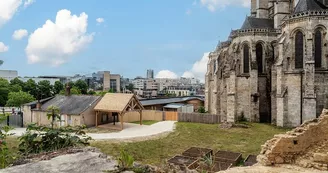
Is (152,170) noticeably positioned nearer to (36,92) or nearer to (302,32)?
(302,32)

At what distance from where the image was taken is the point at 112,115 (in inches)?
1189

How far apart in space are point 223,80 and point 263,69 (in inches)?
211

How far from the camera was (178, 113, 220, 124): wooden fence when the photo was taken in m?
30.3

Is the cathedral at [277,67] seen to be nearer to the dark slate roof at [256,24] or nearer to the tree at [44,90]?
the dark slate roof at [256,24]

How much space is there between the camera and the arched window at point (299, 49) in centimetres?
2581

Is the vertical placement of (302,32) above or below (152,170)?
above

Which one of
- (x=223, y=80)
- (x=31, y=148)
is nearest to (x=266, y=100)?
(x=223, y=80)

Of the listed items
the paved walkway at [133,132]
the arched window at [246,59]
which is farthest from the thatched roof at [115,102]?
the arched window at [246,59]

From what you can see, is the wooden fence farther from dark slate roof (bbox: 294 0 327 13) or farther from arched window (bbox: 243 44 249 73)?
dark slate roof (bbox: 294 0 327 13)

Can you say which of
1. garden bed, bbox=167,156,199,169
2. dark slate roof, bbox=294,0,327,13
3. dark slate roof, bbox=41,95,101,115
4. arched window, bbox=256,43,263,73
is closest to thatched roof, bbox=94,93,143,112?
dark slate roof, bbox=41,95,101,115

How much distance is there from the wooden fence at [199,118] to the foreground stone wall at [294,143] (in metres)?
18.7

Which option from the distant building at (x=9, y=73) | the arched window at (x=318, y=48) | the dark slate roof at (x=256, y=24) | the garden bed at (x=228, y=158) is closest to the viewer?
the garden bed at (x=228, y=158)

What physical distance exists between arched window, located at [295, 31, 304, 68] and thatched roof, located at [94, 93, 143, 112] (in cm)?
1539

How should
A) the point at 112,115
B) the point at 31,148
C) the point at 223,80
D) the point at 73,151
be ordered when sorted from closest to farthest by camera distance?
the point at 73,151
the point at 31,148
the point at 112,115
the point at 223,80
